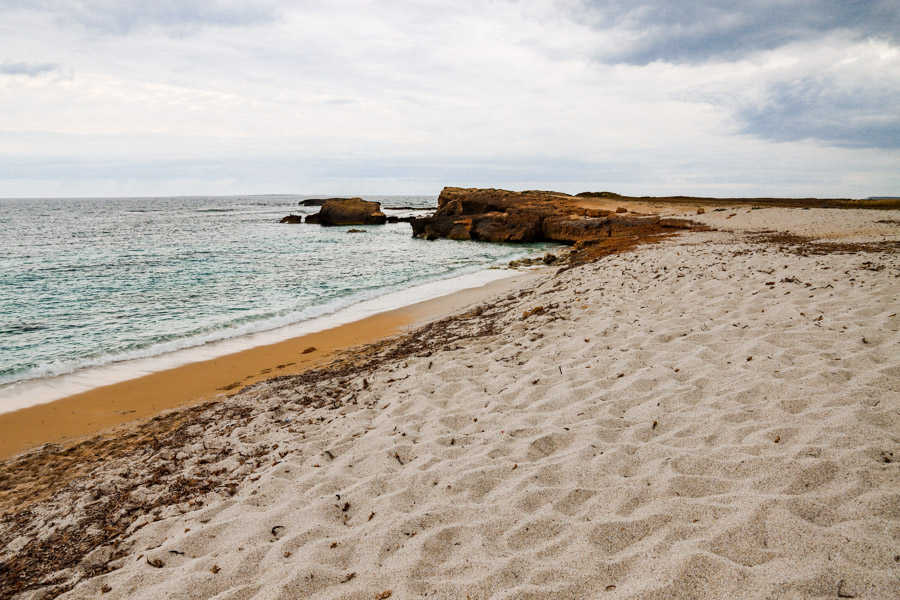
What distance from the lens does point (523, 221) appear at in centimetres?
3148

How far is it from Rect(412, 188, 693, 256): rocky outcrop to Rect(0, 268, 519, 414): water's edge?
12.8 meters

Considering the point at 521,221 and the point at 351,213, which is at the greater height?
the point at 351,213

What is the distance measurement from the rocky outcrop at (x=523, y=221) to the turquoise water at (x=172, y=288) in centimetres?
218

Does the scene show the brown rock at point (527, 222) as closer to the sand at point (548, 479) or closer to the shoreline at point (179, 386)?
the shoreline at point (179, 386)

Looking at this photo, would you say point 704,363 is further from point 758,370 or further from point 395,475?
point 395,475

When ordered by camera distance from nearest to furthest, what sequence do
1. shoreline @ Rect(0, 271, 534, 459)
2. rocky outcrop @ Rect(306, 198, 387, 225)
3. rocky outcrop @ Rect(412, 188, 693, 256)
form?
A: shoreline @ Rect(0, 271, 534, 459)
rocky outcrop @ Rect(412, 188, 693, 256)
rocky outcrop @ Rect(306, 198, 387, 225)

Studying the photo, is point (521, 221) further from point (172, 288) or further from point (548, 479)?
point (548, 479)

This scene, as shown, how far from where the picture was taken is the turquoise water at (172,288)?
10469 mm

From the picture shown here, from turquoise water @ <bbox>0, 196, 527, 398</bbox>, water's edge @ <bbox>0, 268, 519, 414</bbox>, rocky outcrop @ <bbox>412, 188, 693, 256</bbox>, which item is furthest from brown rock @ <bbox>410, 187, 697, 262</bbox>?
water's edge @ <bbox>0, 268, 519, 414</bbox>

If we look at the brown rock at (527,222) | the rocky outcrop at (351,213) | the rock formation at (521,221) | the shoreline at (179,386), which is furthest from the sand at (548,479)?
the rocky outcrop at (351,213)

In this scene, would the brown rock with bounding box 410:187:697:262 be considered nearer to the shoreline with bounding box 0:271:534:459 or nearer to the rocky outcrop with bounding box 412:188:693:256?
the rocky outcrop with bounding box 412:188:693:256

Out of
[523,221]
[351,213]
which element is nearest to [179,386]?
[523,221]

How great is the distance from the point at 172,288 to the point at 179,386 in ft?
35.0

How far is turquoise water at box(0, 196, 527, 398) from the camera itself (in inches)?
412
